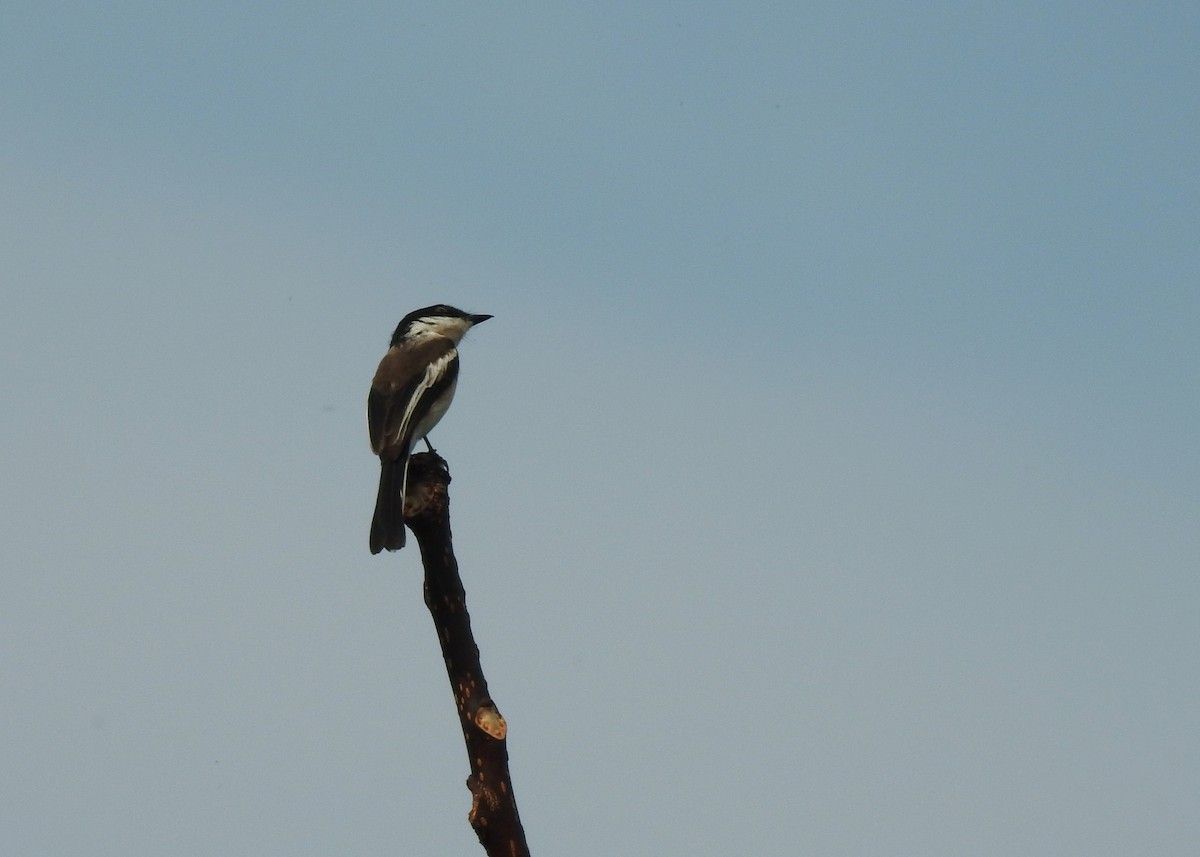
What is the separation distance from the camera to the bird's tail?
6371 mm

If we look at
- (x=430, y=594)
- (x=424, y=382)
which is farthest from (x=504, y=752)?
(x=424, y=382)

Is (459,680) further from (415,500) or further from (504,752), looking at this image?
(415,500)

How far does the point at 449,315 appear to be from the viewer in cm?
1060

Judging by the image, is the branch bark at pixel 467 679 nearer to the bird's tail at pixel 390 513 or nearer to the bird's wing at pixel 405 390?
the bird's tail at pixel 390 513

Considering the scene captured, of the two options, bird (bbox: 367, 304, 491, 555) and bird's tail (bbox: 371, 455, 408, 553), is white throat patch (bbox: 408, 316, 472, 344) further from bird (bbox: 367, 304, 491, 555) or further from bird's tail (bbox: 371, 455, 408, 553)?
bird's tail (bbox: 371, 455, 408, 553)

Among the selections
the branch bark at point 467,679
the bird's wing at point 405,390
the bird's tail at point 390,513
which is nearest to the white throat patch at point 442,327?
the bird's wing at point 405,390

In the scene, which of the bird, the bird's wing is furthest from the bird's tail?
the bird's wing

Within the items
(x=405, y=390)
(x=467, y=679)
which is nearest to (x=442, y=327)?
(x=405, y=390)

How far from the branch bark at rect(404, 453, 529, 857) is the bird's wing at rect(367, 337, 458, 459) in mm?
1828

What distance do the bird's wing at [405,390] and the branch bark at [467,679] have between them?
6.00 ft

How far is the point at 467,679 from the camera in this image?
5.02 metres

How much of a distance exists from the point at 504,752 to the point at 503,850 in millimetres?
346

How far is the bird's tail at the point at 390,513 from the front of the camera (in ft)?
20.9

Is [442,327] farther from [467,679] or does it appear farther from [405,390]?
[467,679]
